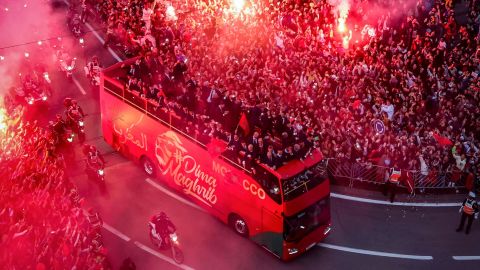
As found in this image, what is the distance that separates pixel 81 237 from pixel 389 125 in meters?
10.2

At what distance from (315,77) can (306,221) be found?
695cm

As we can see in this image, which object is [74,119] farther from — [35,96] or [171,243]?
[171,243]

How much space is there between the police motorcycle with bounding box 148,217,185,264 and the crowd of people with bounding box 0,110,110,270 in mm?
1421

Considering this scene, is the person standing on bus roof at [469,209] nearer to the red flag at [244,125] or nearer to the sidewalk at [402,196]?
the sidewalk at [402,196]

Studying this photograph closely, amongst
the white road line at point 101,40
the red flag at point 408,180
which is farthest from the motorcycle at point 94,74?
the red flag at point 408,180

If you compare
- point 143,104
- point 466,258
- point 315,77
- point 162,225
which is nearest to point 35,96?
point 143,104

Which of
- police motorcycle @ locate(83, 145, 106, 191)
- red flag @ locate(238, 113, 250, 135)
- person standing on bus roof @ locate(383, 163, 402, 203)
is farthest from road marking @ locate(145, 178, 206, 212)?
person standing on bus roof @ locate(383, 163, 402, 203)

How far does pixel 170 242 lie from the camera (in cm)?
1510

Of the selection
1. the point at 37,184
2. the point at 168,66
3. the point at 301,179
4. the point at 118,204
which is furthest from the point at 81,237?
the point at 168,66

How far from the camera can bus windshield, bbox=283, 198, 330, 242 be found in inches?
563

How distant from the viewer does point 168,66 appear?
66.3ft

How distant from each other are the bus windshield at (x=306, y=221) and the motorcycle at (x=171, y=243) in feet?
9.56

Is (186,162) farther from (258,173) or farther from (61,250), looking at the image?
(61,250)

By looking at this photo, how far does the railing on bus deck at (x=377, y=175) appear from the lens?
701 inches
